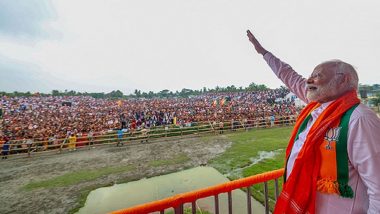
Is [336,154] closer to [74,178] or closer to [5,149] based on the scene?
[74,178]

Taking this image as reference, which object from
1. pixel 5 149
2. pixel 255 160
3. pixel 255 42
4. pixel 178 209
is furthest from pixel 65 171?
pixel 255 42

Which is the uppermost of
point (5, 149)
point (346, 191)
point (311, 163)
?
point (311, 163)

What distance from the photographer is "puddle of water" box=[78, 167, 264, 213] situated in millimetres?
5027

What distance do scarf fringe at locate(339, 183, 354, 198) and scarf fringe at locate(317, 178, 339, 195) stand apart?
2cm

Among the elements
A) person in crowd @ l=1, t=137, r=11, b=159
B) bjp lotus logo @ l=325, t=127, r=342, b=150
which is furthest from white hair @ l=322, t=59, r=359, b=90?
person in crowd @ l=1, t=137, r=11, b=159

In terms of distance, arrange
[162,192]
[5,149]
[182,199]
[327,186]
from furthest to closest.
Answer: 1. [5,149]
2. [162,192]
3. [182,199]
4. [327,186]

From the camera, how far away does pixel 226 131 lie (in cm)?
1812

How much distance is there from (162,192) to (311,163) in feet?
17.1

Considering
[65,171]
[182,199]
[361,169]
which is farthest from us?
[65,171]

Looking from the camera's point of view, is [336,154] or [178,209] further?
[178,209]

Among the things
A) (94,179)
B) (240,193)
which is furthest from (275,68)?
(94,179)

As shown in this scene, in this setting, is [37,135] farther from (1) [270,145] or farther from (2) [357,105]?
(2) [357,105]

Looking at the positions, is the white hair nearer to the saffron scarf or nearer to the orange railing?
the saffron scarf

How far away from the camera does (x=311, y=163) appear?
4.66 ft
